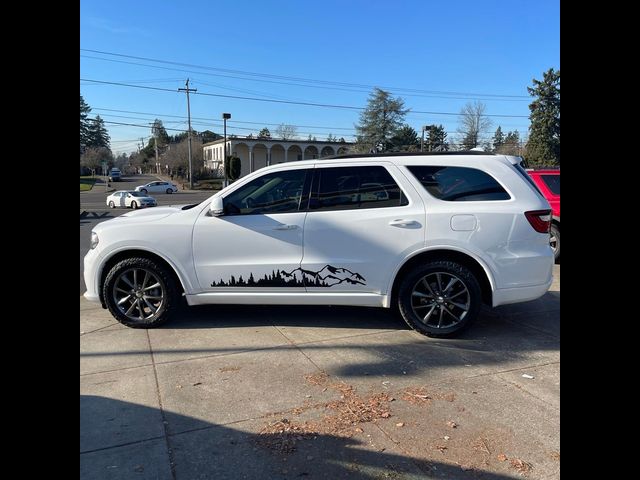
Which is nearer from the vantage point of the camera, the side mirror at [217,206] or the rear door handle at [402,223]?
the rear door handle at [402,223]

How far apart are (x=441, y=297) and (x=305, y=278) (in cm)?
140

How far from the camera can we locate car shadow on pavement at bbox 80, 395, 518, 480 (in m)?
2.68

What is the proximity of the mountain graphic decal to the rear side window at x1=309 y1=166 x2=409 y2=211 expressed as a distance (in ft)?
2.20

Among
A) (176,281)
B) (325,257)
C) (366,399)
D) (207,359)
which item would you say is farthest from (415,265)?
(176,281)

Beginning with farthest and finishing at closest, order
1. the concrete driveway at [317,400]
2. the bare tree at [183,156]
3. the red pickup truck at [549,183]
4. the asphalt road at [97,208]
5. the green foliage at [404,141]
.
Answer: the bare tree at [183,156]
the green foliage at [404,141]
the asphalt road at [97,208]
the red pickup truck at [549,183]
the concrete driveway at [317,400]

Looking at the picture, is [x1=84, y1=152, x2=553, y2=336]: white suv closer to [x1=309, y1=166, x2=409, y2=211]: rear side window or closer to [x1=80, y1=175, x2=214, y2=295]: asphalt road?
[x1=309, y1=166, x2=409, y2=211]: rear side window

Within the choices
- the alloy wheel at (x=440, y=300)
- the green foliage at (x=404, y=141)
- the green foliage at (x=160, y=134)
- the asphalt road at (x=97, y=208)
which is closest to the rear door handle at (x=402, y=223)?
the alloy wheel at (x=440, y=300)

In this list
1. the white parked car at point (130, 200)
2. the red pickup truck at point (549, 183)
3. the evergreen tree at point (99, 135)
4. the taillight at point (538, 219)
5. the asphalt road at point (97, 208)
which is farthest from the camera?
the evergreen tree at point (99, 135)

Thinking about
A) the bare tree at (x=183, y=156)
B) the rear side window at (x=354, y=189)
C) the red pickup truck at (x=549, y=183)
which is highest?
the bare tree at (x=183, y=156)

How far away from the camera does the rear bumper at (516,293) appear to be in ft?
15.7

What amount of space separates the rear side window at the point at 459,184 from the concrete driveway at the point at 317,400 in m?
1.48

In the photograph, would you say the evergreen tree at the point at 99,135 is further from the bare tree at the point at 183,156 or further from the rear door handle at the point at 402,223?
the rear door handle at the point at 402,223

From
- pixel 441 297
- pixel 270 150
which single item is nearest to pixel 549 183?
pixel 441 297

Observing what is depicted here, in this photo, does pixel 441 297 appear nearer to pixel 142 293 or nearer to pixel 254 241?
pixel 254 241
